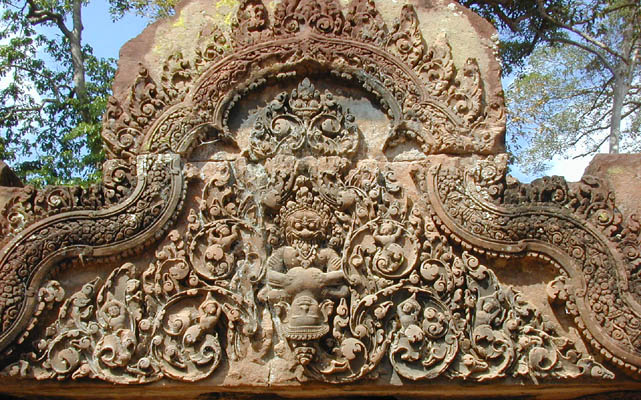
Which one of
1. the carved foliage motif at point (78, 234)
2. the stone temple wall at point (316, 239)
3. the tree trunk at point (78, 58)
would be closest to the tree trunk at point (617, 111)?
the stone temple wall at point (316, 239)

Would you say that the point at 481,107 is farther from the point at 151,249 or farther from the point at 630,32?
the point at 630,32

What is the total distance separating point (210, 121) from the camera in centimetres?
494

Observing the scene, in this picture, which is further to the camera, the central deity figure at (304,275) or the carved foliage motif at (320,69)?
the carved foliage motif at (320,69)

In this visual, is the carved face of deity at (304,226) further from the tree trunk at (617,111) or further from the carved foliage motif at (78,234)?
the tree trunk at (617,111)

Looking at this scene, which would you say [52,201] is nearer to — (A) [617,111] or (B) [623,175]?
(B) [623,175]

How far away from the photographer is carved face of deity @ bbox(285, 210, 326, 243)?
460 cm

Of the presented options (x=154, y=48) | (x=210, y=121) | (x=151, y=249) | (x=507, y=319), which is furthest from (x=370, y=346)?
(x=154, y=48)

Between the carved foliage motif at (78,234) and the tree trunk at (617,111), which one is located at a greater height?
the tree trunk at (617,111)

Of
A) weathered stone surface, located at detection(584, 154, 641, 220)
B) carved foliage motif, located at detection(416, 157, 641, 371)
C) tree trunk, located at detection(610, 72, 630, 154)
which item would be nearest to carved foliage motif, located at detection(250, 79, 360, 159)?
carved foliage motif, located at detection(416, 157, 641, 371)

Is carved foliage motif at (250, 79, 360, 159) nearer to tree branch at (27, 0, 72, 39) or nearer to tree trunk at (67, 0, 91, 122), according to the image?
tree trunk at (67, 0, 91, 122)

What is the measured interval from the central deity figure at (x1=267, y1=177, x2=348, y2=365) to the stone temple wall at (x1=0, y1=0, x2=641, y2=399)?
1cm

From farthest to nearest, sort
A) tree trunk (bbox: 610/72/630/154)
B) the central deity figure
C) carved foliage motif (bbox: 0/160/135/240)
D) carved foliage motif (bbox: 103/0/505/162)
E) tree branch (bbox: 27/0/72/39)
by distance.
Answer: tree branch (bbox: 27/0/72/39)
tree trunk (bbox: 610/72/630/154)
carved foliage motif (bbox: 103/0/505/162)
carved foliage motif (bbox: 0/160/135/240)
the central deity figure

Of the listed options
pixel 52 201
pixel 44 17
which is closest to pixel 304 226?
pixel 52 201

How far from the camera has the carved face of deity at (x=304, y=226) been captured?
4598mm
